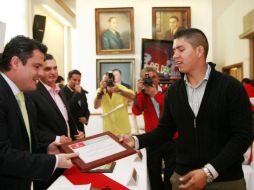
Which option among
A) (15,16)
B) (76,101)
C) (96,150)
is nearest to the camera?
(96,150)

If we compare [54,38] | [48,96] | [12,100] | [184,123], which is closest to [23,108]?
[12,100]

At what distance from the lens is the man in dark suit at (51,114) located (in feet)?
7.82

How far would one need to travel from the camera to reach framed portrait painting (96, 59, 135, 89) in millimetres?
5750

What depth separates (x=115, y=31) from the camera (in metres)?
5.82

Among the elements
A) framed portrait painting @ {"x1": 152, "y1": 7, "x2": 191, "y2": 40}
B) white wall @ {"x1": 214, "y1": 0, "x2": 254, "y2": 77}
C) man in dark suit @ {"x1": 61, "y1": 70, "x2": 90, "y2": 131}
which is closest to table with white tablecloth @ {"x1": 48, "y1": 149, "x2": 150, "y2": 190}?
man in dark suit @ {"x1": 61, "y1": 70, "x2": 90, "y2": 131}

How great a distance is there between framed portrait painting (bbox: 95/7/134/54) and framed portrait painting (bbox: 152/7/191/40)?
1.50 ft

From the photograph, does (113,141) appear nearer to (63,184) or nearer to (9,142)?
(63,184)

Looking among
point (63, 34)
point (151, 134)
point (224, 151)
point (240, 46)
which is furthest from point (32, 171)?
point (240, 46)

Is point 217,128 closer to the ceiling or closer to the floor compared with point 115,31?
closer to the floor

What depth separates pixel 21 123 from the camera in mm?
1627

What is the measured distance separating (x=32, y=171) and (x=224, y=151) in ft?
3.29

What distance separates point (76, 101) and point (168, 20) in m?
2.71

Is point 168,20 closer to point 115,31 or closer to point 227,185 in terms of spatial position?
point 115,31

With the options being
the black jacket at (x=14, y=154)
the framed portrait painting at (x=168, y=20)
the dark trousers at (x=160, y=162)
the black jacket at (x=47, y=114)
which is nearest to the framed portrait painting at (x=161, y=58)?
the framed portrait painting at (x=168, y=20)
